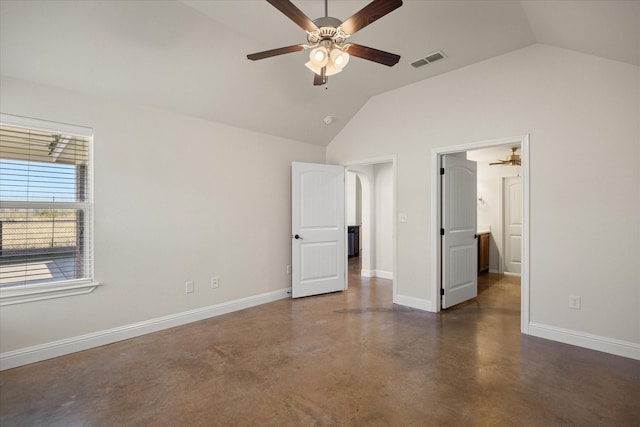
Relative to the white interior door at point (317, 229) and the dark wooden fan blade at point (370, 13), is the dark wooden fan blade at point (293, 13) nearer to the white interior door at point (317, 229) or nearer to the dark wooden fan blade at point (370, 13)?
the dark wooden fan blade at point (370, 13)

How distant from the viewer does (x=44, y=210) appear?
284 centimetres

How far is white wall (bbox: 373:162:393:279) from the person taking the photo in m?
6.07

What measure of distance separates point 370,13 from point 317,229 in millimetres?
3336

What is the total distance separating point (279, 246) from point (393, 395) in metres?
2.86

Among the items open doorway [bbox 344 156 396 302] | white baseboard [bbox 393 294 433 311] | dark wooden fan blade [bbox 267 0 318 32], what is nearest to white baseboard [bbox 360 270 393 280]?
open doorway [bbox 344 156 396 302]

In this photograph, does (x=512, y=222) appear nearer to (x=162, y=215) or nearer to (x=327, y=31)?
(x=327, y=31)

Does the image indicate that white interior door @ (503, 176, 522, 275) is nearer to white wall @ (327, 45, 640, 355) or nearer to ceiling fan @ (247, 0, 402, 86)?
white wall @ (327, 45, 640, 355)

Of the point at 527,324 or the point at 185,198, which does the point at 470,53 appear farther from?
the point at 185,198

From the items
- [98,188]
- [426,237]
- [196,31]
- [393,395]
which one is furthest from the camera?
[426,237]

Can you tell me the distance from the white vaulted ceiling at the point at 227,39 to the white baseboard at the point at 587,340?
2464 millimetres

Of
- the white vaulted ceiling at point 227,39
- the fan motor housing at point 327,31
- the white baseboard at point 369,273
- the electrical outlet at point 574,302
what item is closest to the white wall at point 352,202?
the white baseboard at point 369,273

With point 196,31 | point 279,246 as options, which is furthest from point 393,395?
point 196,31

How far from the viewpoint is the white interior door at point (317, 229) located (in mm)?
4707

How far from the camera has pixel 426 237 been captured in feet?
13.4
